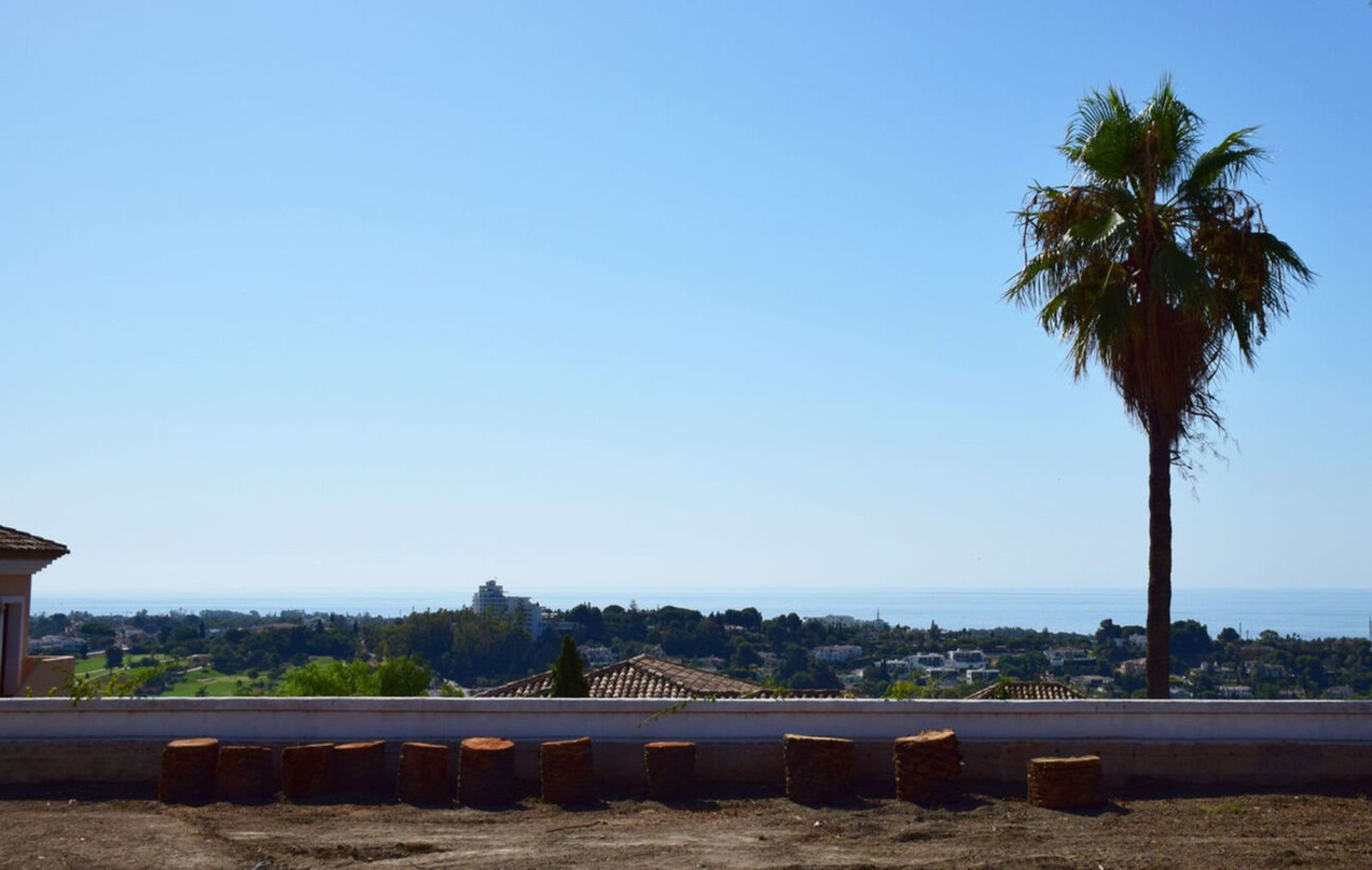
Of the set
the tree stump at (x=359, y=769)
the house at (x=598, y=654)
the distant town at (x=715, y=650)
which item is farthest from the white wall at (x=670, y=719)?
the house at (x=598, y=654)

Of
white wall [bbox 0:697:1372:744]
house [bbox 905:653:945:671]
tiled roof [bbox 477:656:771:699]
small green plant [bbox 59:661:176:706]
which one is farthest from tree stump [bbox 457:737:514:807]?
house [bbox 905:653:945:671]

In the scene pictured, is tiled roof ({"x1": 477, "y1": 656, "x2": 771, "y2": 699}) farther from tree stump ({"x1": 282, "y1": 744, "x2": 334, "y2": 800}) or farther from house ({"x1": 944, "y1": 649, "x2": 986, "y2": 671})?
tree stump ({"x1": 282, "y1": 744, "x2": 334, "y2": 800})

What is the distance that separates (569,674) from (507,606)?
7949cm

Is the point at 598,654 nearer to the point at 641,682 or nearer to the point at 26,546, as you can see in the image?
the point at 641,682

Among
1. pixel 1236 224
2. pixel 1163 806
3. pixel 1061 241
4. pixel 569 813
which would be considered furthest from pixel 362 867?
pixel 1236 224

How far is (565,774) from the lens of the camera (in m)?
11.8

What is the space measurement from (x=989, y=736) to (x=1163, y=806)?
1763mm

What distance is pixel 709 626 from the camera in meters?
76.8

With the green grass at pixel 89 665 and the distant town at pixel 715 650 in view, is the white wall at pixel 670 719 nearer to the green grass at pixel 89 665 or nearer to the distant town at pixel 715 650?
the green grass at pixel 89 665

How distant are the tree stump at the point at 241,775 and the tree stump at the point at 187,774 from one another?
0.35ft

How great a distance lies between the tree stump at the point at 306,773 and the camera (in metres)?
11.9

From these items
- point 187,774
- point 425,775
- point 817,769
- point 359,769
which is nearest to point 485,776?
point 425,775

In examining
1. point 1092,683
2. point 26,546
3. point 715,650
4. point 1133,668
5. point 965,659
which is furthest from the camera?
point 715,650

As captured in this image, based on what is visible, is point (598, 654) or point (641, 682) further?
point (598, 654)
